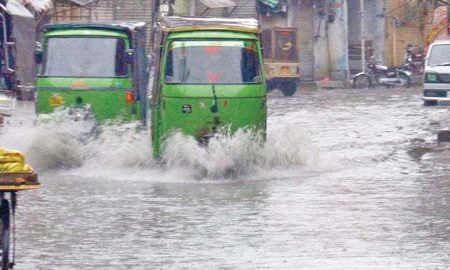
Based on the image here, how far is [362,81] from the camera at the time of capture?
4394 centimetres

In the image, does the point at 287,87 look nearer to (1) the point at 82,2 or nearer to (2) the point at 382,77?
(2) the point at 382,77

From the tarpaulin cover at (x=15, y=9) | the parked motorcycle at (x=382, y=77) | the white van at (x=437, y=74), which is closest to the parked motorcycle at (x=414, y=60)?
the parked motorcycle at (x=382, y=77)

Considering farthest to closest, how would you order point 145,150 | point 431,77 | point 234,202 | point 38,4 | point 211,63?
point 38,4 → point 431,77 → point 145,150 → point 211,63 → point 234,202

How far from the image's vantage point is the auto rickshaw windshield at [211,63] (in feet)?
55.1

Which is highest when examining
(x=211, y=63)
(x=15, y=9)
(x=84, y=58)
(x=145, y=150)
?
(x=15, y=9)

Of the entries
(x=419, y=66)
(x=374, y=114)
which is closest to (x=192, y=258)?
(x=374, y=114)

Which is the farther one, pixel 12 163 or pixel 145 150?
pixel 145 150

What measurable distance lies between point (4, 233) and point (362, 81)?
3578 centimetres

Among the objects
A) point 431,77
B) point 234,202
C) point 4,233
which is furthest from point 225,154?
point 431,77

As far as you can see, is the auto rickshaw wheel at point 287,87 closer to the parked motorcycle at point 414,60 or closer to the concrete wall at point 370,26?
the parked motorcycle at point 414,60

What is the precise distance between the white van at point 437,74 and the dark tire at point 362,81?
519 inches

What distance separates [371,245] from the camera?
10633 millimetres

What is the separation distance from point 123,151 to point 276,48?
951 inches

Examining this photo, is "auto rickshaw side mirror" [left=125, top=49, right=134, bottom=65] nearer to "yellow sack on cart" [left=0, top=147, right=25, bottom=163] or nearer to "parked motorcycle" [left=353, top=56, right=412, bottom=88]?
"yellow sack on cart" [left=0, top=147, right=25, bottom=163]
